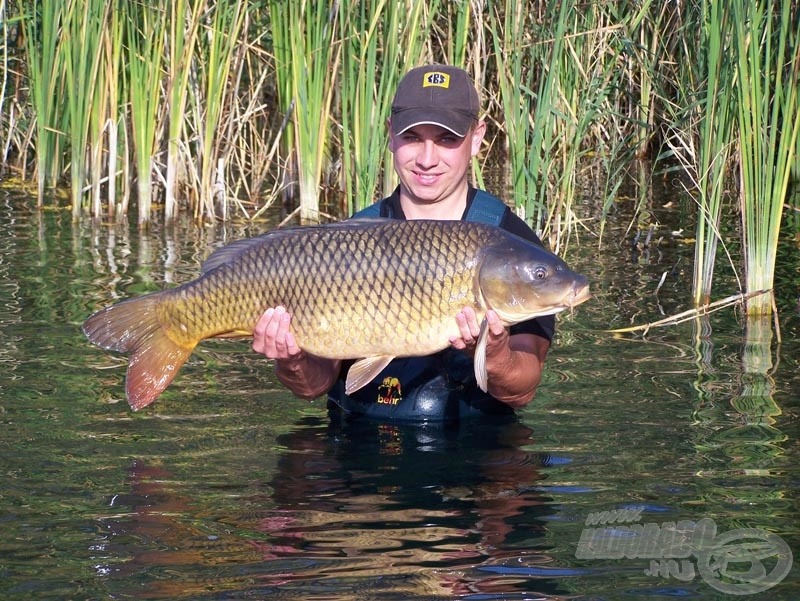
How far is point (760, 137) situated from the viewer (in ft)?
21.1

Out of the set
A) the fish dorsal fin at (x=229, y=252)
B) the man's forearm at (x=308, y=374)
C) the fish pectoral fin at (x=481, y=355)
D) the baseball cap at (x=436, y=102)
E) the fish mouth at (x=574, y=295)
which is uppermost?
the baseball cap at (x=436, y=102)

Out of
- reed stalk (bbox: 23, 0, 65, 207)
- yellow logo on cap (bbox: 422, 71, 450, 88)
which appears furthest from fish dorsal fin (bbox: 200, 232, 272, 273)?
reed stalk (bbox: 23, 0, 65, 207)

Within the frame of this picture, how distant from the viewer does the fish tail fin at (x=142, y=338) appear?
4.26 meters

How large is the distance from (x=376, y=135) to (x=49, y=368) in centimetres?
249

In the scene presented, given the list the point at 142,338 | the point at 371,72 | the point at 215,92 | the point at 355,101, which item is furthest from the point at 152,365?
the point at 215,92

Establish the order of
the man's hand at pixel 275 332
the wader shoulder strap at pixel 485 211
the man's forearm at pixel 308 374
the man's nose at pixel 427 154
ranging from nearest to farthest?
the man's hand at pixel 275 332
the man's forearm at pixel 308 374
the man's nose at pixel 427 154
the wader shoulder strap at pixel 485 211

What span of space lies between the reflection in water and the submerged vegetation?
2.46 metres

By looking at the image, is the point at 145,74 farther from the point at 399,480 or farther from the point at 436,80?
the point at 399,480

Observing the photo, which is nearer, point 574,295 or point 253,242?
point 574,295

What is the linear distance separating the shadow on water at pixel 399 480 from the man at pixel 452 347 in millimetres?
121

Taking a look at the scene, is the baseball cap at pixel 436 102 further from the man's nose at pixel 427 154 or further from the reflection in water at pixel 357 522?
the reflection in water at pixel 357 522

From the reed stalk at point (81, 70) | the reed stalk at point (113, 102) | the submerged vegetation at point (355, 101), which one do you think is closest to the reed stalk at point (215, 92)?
the submerged vegetation at point (355, 101)

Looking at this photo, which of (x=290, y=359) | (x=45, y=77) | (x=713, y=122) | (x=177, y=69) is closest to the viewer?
(x=290, y=359)

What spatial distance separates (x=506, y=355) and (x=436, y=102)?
3.12 feet
